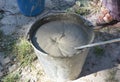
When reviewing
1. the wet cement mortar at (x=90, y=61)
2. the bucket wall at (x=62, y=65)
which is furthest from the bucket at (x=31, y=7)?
the bucket wall at (x=62, y=65)

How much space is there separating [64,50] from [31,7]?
1.22m

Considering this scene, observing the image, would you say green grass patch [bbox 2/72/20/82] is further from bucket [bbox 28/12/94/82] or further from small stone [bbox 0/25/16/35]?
small stone [bbox 0/25/16/35]

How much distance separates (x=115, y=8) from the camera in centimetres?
326

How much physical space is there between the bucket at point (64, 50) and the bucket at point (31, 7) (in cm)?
81

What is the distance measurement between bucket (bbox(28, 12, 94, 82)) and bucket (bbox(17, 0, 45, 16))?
31.7 inches

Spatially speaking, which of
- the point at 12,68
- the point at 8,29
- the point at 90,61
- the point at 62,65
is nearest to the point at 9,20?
the point at 8,29

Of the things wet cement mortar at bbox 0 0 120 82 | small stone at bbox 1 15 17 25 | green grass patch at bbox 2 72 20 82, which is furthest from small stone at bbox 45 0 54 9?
green grass patch at bbox 2 72 20 82

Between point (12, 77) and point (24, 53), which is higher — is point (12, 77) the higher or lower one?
the lower one

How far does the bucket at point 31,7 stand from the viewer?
139 inches

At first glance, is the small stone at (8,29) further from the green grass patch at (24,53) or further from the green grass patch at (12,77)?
the green grass patch at (12,77)

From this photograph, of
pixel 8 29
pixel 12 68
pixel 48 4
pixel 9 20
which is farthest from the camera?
pixel 48 4

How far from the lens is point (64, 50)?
2584mm

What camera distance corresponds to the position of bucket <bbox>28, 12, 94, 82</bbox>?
8.23ft

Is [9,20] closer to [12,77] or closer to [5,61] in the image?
[5,61]
